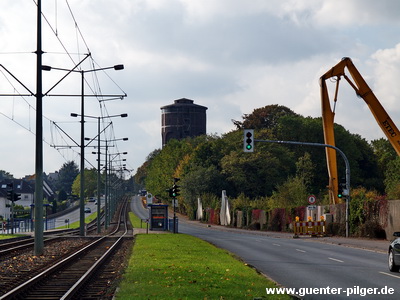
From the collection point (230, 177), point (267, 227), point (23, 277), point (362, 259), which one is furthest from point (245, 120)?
point (23, 277)

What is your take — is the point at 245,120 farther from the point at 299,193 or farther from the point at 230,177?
the point at 299,193

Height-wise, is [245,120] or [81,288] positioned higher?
[245,120]

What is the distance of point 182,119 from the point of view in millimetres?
185750

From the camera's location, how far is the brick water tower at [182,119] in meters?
185

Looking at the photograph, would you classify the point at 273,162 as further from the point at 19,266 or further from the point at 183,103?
the point at 183,103

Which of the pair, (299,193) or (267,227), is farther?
(267,227)

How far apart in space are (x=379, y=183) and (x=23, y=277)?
91.9 meters

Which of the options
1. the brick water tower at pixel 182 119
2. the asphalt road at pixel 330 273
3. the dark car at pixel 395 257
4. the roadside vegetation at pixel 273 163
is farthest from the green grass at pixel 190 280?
the brick water tower at pixel 182 119

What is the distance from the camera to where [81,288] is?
16109mm

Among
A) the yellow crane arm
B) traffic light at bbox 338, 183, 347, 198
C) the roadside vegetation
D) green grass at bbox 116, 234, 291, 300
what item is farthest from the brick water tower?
green grass at bbox 116, 234, 291, 300

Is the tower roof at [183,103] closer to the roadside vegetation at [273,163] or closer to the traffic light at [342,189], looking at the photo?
the roadside vegetation at [273,163]

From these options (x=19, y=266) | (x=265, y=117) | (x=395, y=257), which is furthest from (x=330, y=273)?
(x=265, y=117)

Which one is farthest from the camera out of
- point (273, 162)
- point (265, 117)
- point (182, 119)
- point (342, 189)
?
point (182, 119)

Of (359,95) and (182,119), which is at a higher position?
(182,119)
